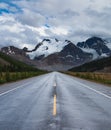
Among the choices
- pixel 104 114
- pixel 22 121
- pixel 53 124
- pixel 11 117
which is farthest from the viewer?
pixel 104 114

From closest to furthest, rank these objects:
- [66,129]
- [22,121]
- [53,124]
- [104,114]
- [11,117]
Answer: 1. [66,129]
2. [53,124]
3. [22,121]
4. [11,117]
5. [104,114]

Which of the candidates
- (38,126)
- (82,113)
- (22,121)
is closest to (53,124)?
(38,126)

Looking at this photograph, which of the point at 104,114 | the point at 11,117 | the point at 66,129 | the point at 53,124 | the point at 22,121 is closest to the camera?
the point at 66,129

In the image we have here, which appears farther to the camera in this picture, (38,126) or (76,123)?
(76,123)

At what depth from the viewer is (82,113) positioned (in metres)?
12.1

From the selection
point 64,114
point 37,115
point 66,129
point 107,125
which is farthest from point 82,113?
point 66,129

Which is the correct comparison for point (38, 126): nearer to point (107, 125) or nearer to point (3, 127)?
point (3, 127)

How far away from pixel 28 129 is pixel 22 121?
129cm

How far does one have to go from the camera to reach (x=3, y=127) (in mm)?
9133

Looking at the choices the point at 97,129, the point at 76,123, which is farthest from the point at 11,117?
the point at 97,129

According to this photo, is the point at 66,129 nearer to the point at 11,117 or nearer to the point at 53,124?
the point at 53,124

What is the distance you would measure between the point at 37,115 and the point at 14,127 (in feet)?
7.87

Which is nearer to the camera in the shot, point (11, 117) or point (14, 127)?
point (14, 127)

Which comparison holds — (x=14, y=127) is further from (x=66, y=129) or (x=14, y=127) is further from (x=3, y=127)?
(x=66, y=129)
